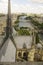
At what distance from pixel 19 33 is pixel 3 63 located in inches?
18.6

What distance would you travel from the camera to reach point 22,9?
7.05 feet

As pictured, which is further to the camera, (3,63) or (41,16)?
(41,16)

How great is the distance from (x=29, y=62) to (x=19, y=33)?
43 cm

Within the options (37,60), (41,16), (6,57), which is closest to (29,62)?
(37,60)

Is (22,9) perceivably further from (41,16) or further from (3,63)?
(3,63)

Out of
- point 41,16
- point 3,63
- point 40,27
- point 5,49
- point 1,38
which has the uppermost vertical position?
point 41,16

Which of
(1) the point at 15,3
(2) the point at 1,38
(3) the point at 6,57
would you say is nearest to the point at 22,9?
(1) the point at 15,3

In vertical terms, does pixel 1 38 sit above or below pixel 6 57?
above

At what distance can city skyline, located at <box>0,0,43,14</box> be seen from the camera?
6.93 feet

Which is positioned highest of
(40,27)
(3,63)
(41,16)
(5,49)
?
(41,16)

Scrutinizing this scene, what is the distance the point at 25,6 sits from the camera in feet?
7.05

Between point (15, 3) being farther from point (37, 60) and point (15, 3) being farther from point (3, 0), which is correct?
point (37, 60)

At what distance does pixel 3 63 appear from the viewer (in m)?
2.00

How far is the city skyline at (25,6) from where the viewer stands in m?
2.11
